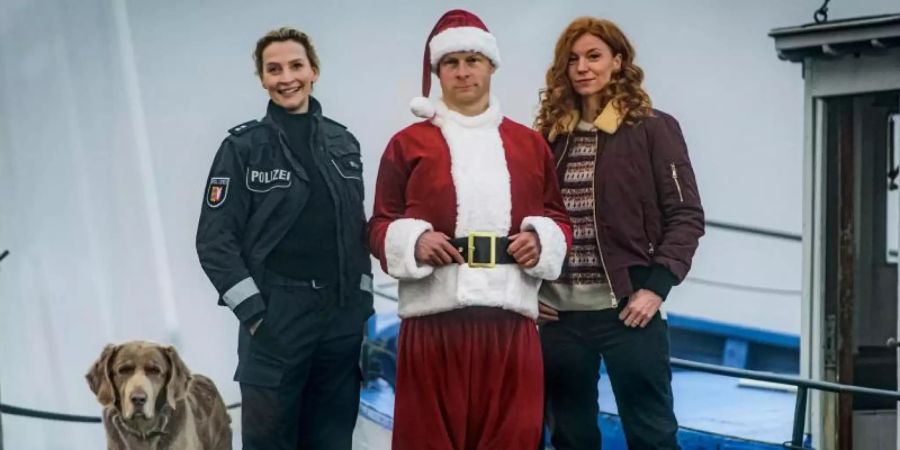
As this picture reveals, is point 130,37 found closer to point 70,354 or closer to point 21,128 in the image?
point 21,128

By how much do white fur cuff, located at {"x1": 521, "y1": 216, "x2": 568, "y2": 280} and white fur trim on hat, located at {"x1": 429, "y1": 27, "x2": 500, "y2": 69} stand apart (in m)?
0.37

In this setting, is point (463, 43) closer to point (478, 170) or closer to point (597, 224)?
point (478, 170)

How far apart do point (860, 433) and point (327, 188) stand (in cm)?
143

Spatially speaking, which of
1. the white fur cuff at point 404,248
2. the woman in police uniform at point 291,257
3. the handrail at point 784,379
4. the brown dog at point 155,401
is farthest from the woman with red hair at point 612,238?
the brown dog at point 155,401

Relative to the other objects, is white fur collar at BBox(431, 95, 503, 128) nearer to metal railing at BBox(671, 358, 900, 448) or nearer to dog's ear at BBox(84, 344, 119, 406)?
metal railing at BBox(671, 358, 900, 448)

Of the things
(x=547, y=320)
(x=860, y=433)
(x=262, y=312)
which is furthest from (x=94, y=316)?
(x=860, y=433)

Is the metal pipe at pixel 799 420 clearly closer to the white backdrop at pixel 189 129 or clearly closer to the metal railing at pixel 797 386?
the metal railing at pixel 797 386

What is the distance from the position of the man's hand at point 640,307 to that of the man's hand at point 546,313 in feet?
0.48

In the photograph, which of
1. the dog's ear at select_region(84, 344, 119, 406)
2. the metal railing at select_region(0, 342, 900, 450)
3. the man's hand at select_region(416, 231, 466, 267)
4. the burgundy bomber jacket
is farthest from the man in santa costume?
the dog's ear at select_region(84, 344, 119, 406)

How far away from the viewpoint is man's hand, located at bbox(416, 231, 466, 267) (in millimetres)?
2717

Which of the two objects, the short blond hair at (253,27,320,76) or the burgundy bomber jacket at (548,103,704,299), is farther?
the short blond hair at (253,27,320,76)

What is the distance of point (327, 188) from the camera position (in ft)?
9.48

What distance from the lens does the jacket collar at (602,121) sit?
9.41 ft

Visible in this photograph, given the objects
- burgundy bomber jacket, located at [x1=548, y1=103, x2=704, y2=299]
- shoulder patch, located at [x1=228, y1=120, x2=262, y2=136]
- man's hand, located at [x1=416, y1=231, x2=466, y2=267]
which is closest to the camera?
man's hand, located at [x1=416, y1=231, x2=466, y2=267]
